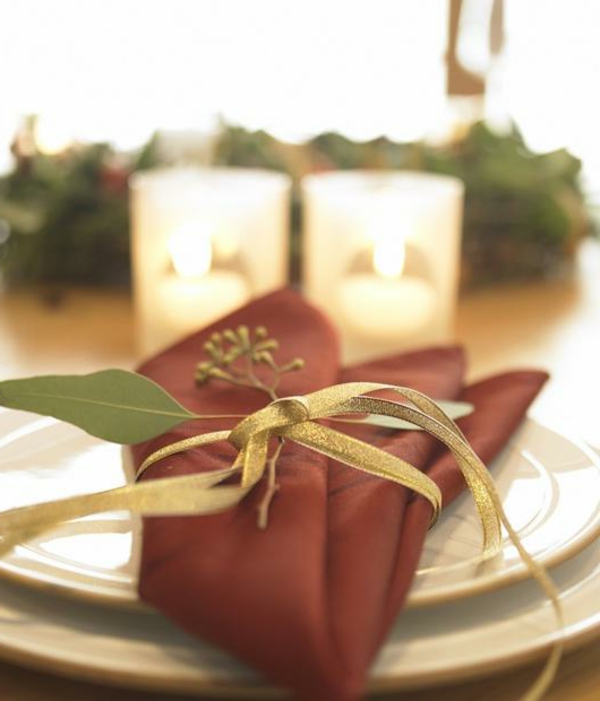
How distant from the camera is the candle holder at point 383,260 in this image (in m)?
0.97

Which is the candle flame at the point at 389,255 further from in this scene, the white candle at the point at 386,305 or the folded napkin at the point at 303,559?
the folded napkin at the point at 303,559

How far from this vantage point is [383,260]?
984mm

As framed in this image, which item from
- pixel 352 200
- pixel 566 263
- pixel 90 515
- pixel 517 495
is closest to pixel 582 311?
pixel 566 263

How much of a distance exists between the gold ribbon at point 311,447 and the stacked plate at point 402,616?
0.04 feet

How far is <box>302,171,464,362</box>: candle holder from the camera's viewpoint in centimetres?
97

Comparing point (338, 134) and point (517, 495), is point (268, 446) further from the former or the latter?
point (338, 134)

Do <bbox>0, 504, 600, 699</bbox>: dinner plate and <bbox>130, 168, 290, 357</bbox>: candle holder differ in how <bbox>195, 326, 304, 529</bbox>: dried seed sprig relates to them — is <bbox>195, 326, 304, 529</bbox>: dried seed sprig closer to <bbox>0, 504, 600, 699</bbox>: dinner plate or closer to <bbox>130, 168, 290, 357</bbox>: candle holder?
<bbox>0, 504, 600, 699</bbox>: dinner plate

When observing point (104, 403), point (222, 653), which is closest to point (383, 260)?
point (104, 403)

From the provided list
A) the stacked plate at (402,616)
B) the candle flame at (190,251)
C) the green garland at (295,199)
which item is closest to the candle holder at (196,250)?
the candle flame at (190,251)

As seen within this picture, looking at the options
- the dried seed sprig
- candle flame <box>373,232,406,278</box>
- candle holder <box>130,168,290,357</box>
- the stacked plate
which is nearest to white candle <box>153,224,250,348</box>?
candle holder <box>130,168,290,357</box>

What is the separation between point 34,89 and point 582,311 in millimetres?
1483

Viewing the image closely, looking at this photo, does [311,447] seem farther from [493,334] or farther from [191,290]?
[493,334]

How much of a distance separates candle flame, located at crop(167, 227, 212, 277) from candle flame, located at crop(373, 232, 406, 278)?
15 centimetres

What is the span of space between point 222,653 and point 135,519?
0.10 meters
